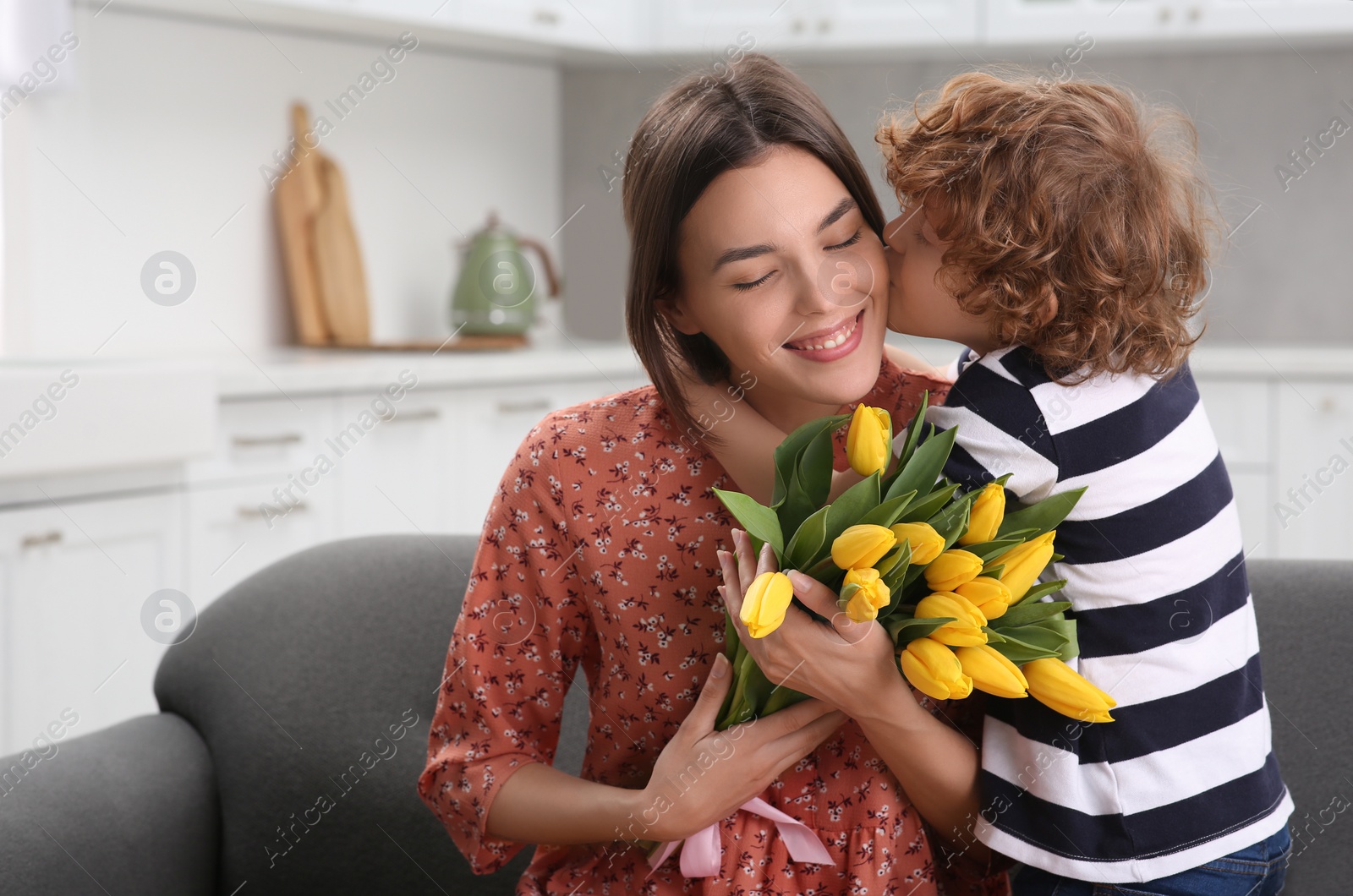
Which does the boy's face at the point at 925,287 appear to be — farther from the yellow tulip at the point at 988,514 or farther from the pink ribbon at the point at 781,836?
the pink ribbon at the point at 781,836

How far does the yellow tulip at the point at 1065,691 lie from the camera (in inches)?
35.0

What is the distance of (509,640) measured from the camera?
1.18 metres

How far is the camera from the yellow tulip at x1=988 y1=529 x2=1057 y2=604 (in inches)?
35.2

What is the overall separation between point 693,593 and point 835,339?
10.7 inches

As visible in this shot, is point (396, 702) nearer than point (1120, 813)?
No

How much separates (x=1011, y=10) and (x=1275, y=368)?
1216 millimetres

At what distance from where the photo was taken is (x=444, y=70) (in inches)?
154

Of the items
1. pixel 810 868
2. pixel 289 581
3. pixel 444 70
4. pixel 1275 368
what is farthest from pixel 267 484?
pixel 1275 368

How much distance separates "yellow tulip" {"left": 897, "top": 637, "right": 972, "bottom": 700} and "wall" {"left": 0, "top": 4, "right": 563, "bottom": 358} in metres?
2.62

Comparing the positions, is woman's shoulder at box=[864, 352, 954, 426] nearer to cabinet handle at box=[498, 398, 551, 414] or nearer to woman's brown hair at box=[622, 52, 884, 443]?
woman's brown hair at box=[622, 52, 884, 443]

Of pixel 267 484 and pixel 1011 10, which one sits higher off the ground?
pixel 1011 10

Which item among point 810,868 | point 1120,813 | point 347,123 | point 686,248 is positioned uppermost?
point 347,123

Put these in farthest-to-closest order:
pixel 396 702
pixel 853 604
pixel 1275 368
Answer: pixel 1275 368 < pixel 396 702 < pixel 853 604

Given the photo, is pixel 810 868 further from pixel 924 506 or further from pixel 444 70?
pixel 444 70
